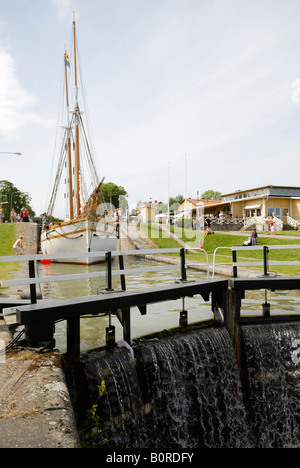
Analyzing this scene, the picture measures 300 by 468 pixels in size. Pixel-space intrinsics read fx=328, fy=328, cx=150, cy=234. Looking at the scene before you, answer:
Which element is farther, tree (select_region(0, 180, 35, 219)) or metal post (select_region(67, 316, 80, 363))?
tree (select_region(0, 180, 35, 219))

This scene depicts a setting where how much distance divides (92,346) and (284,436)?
4.56 meters

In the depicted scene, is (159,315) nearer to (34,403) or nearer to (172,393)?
(172,393)

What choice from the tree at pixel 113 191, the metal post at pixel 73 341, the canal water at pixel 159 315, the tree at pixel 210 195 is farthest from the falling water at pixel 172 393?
the tree at pixel 210 195

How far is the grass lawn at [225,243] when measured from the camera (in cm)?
2073

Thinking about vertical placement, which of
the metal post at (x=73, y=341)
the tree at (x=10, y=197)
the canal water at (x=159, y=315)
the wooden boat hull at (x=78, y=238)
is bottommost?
the canal water at (x=159, y=315)

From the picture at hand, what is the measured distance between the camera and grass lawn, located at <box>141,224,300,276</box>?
2073cm

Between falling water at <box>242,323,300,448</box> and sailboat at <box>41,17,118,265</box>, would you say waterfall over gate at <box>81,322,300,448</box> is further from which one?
sailboat at <box>41,17,118,265</box>

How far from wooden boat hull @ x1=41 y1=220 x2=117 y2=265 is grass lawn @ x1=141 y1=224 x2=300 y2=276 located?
6100 millimetres

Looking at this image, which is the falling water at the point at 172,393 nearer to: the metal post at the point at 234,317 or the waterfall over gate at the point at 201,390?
the waterfall over gate at the point at 201,390

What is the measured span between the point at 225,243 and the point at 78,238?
13.3 metres

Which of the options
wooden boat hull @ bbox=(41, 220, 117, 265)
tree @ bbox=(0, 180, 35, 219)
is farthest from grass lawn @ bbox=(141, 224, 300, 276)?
tree @ bbox=(0, 180, 35, 219)

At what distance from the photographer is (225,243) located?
3022cm

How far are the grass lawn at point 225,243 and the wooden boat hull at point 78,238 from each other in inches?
240
